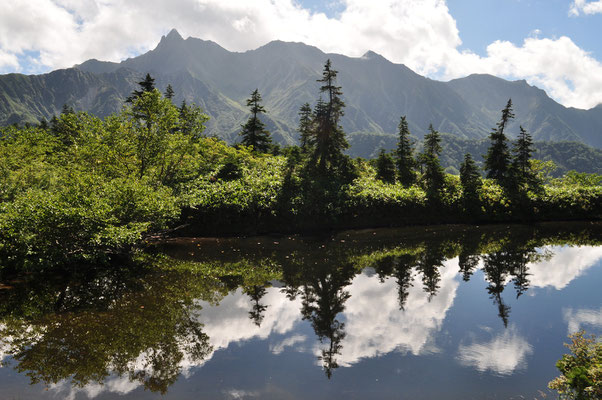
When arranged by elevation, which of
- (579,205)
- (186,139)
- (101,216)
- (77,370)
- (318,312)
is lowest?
(77,370)

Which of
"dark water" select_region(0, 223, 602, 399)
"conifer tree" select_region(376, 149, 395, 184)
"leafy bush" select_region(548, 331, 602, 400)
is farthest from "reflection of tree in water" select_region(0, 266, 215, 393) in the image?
"conifer tree" select_region(376, 149, 395, 184)

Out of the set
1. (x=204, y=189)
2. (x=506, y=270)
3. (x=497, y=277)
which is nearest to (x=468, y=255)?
(x=506, y=270)

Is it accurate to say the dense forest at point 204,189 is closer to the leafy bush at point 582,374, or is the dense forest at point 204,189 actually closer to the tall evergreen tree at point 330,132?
the tall evergreen tree at point 330,132

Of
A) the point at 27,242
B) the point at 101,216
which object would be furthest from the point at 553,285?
the point at 27,242

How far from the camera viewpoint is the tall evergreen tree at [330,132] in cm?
2622

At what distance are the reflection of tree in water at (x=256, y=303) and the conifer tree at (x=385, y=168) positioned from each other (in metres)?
20.7

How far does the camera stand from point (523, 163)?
96.2ft

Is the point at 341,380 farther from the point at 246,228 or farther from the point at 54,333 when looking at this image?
the point at 246,228

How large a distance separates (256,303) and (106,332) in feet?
13.3

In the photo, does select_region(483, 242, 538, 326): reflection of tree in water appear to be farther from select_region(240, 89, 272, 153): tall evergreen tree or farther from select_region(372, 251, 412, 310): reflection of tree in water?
select_region(240, 89, 272, 153): tall evergreen tree

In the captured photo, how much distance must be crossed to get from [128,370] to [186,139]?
16573 millimetres

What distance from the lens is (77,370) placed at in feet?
21.2

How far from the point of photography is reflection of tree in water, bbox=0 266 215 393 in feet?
21.4

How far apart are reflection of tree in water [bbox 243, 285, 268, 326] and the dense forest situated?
16.8 ft
